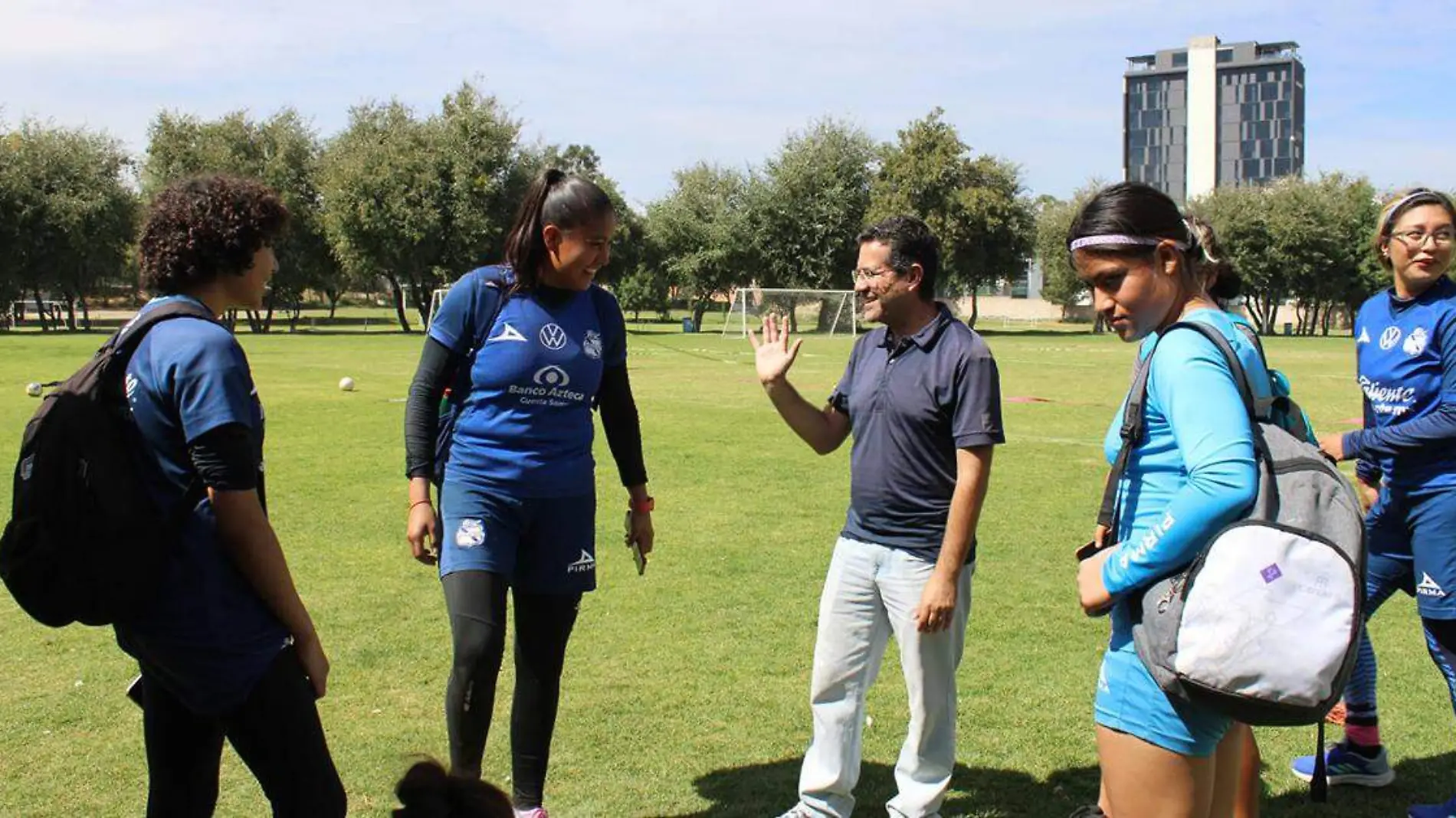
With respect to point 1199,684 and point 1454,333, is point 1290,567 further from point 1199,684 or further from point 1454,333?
point 1454,333

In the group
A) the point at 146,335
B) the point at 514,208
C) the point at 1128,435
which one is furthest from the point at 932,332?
the point at 514,208

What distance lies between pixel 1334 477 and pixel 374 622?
219 inches

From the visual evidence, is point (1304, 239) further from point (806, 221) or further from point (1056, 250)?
point (806, 221)

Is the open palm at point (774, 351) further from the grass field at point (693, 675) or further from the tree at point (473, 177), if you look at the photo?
the tree at point (473, 177)

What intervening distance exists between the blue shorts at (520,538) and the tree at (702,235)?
59.4 m

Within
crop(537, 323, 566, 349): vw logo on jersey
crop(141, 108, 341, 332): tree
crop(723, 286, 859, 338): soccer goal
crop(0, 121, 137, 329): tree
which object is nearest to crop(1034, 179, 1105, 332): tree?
A: crop(723, 286, 859, 338): soccer goal

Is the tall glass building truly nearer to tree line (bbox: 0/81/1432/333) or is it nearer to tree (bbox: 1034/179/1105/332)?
tree (bbox: 1034/179/1105/332)

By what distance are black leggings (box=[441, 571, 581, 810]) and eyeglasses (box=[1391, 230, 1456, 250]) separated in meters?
3.27

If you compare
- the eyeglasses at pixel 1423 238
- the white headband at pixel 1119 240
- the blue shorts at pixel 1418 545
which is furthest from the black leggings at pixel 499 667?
the eyeglasses at pixel 1423 238

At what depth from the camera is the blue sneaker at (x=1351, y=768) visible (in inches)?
178

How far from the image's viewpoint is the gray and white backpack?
2.25 metres

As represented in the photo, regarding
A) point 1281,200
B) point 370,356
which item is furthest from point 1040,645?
point 1281,200

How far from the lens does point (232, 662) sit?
2781 mm

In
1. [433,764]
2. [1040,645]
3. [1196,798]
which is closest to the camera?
[433,764]
